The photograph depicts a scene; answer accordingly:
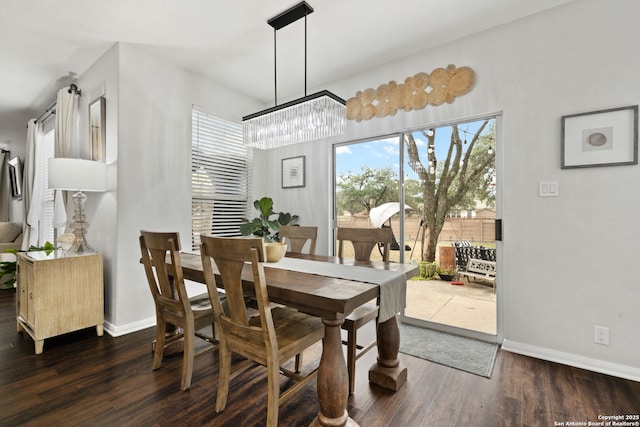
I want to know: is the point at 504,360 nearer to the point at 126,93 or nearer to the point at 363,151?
the point at 363,151

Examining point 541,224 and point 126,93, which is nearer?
point 541,224

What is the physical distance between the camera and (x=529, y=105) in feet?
8.23

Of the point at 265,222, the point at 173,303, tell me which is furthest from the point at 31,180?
the point at 173,303

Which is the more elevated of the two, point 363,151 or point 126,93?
point 126,93

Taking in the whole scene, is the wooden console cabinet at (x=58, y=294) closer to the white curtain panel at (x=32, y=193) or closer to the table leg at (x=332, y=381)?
the white curtain panel at (x=32, y=193)

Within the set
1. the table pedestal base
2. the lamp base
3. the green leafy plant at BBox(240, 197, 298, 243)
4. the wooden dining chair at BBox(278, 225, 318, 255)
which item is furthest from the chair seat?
the lamp base

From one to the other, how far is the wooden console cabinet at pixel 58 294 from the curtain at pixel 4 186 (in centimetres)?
496

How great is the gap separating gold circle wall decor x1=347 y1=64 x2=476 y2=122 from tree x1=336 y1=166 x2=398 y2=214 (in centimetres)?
63

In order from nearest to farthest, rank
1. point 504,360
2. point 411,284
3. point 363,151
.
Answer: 1. point 504,360
2. point 411,284
3. point 363,151

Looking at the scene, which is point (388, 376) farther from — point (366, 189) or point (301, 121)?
point (366, 189)

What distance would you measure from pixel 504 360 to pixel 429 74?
2.62m

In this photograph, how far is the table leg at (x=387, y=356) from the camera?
2027mm

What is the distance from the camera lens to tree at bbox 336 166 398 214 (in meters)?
3.38

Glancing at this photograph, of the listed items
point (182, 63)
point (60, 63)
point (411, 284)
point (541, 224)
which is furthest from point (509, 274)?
point (60, 63)
